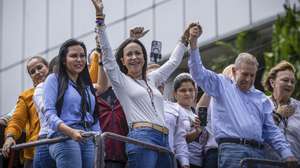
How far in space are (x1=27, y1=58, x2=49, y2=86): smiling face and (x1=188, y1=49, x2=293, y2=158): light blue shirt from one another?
5.47 ft

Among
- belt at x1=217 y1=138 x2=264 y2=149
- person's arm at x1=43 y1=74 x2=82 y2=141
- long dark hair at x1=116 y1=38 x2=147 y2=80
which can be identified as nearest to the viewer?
person's arm at x1=43 y1=74 x2=82 y2=141

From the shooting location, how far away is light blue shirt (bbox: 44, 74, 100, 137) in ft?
29.1

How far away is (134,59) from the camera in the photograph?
9.52 metres

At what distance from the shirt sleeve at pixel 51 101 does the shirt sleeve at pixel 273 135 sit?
2.37 metres

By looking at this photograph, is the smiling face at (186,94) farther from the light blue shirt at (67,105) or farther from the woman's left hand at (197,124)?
the light blue shirt at (67,105)

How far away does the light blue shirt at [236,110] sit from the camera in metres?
9.84

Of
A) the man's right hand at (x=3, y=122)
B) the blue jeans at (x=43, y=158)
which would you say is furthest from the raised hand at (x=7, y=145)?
the man's right hand at (x=3, y=122)

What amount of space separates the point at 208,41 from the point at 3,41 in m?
9.28

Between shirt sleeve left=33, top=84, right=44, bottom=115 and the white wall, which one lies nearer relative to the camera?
shirt sleeve left=33, top=84, right=44, bottom=115

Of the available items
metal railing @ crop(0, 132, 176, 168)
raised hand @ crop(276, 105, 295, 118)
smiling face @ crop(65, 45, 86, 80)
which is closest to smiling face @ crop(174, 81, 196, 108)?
raised hand @ crop(276, 105, 295, 118)

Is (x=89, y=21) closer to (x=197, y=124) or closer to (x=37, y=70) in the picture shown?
(x=37, y=70)

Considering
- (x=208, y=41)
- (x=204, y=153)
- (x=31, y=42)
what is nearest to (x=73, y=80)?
(x=204, y=153)

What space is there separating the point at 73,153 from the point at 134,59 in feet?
4.18

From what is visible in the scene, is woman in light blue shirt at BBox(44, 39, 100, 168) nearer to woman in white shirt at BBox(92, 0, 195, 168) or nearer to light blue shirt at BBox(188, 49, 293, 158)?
woman in white shirt at BBox(92, 0, 195, 168)
